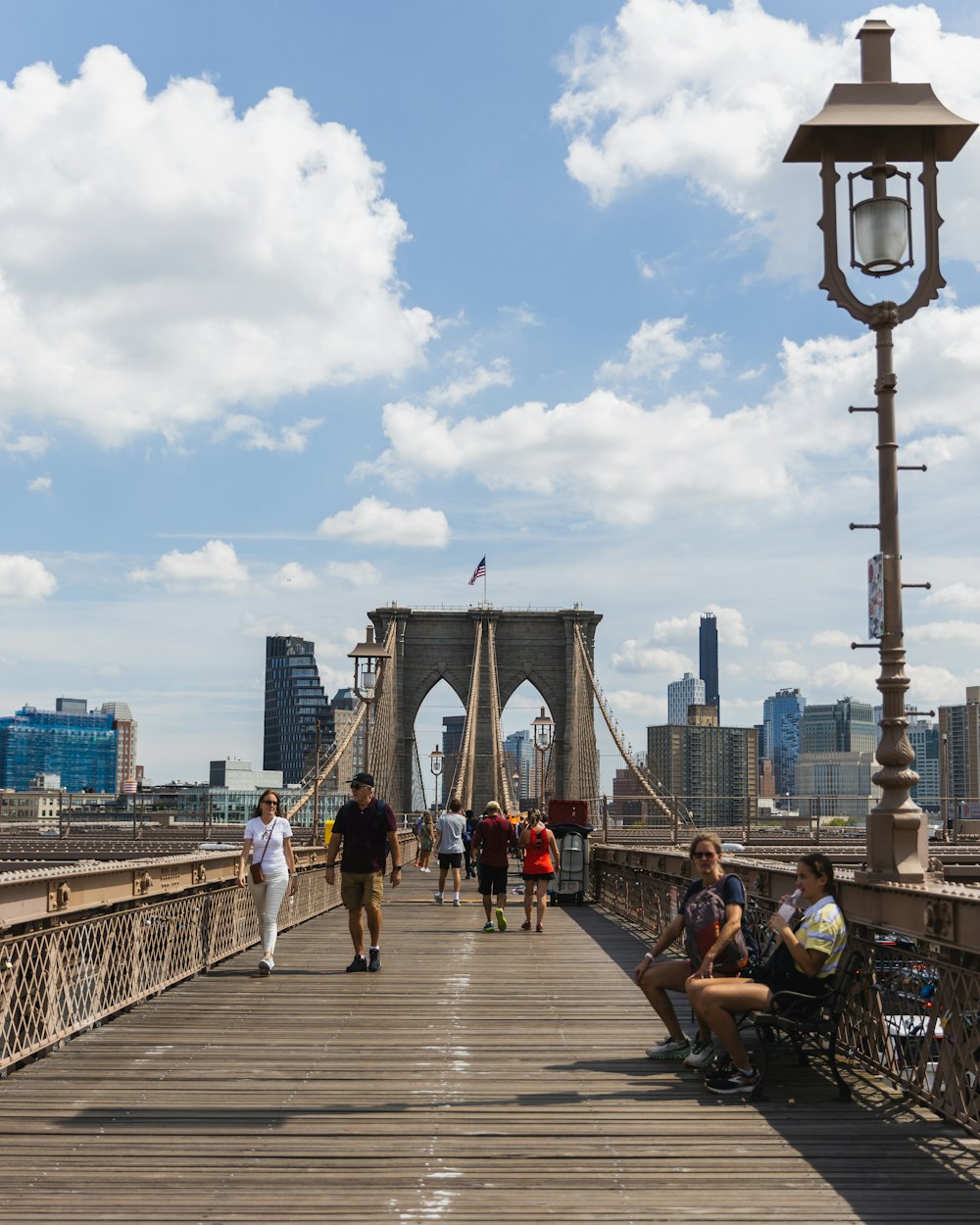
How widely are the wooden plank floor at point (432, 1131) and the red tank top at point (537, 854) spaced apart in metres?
5.51

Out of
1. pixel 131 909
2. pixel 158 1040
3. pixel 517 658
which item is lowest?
pixel 158 1040

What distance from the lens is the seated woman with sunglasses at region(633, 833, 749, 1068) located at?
7.09 m

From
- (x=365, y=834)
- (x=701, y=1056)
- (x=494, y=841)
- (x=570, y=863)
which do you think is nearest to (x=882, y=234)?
(x=701, y=1056)

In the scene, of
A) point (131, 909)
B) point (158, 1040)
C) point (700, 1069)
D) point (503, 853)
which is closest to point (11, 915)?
point (158, 1040)

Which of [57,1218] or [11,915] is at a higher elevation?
[11,915]

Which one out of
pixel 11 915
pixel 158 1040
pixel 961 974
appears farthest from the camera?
pixel 158 1040

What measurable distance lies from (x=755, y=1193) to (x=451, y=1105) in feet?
5.64

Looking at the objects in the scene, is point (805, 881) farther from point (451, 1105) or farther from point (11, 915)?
point (11, 915)

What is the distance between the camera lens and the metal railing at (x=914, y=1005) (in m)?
5.76

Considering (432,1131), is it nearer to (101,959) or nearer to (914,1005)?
(914,1005)

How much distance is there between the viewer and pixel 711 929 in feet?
23.8

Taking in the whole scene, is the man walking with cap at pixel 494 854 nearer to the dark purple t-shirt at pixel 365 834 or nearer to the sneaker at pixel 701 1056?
the dark purple t-shirt at pixel 365 834

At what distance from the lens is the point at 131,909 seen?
895 centimetres

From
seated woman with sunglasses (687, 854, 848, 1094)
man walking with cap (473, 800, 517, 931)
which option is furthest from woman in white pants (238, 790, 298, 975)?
seated woman with sunglasses (687, 854, 848, 1094)
